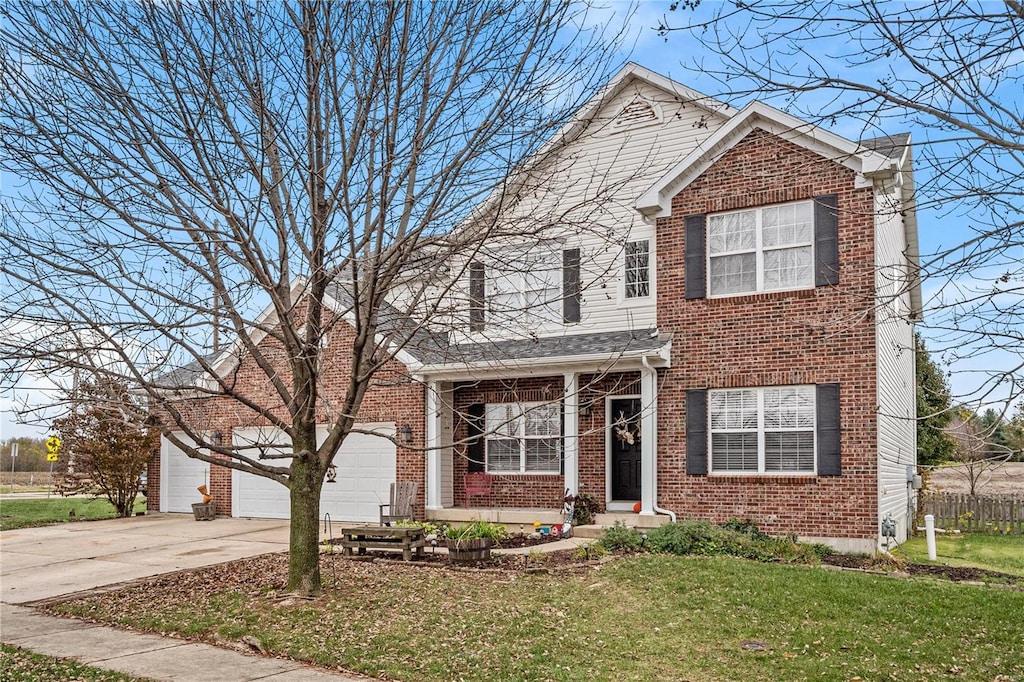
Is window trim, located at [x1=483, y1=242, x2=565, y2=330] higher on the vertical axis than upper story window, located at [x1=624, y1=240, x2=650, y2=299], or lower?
lower

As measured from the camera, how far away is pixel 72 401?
9234mm

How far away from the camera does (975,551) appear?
16.2 meters

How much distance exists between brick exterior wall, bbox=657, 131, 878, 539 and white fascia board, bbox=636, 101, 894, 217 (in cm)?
14

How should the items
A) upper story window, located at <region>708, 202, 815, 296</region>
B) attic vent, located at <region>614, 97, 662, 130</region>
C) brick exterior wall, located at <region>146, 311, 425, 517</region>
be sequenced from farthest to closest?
1. brick exterior wall, located at <region>146, 311, 425, 517</region>
2. attic vent, located at <region>614, 97, 662, 130</region>
3. upper story window, located at <region>708, 202, 815, 296</region>

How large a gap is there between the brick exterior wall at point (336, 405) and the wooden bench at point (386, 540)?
3.88 metres

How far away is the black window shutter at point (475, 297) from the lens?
10.1 m

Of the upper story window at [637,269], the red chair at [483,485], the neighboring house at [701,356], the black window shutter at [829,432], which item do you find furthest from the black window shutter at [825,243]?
the red chair at [483,485]

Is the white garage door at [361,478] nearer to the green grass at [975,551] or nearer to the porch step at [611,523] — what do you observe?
the porch step at [611,523]

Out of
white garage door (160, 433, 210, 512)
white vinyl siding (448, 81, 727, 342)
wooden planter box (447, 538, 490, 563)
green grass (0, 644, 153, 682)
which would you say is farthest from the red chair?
green grass (0, 644, 153, 682)

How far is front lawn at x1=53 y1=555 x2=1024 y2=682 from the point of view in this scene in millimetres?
7895

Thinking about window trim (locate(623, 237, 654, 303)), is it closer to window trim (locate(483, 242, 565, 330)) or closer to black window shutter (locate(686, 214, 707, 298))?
black window shutter (locate(686, 214, 707, 298))

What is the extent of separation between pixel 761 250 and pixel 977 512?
9.57 meters

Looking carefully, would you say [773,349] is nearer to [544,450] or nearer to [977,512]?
[544,450]

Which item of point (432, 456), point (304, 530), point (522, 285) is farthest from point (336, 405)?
point (304, 530)
